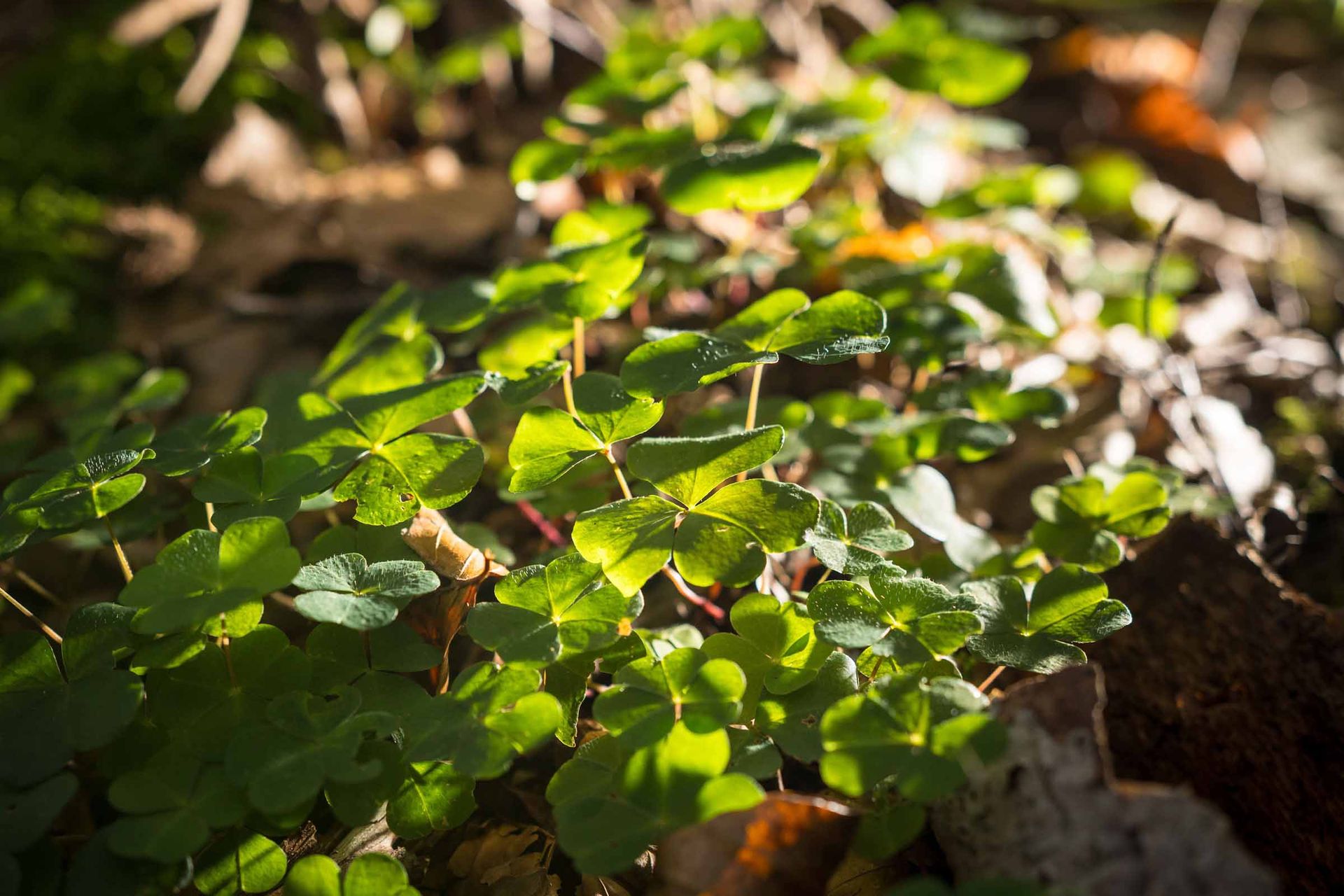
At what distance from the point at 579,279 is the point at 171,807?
99cm

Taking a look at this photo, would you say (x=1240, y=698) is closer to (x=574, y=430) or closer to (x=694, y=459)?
(x=694, y=459)

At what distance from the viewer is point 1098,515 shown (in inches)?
53.4

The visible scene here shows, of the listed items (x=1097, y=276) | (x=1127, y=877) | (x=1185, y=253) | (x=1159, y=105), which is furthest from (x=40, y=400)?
(x=1159, y=105)

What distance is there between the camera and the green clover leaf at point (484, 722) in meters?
1.04

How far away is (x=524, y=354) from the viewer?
158 cm

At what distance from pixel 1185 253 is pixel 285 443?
2.77 meters

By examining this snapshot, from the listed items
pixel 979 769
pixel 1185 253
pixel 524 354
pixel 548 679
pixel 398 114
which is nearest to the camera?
pixel 979 769

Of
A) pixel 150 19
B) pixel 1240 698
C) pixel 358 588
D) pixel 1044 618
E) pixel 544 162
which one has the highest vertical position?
pixel 150 19

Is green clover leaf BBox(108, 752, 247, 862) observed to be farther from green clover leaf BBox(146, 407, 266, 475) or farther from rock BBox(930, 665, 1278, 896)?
rock BBox(930, 665, 1278, 896)

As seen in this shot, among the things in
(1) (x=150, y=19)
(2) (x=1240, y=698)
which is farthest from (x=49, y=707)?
(1) (x=150, y=19)

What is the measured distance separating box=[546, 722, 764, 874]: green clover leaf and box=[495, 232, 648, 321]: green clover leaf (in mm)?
722

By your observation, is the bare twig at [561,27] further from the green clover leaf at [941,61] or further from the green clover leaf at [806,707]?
the green clover leaf at [806,707]

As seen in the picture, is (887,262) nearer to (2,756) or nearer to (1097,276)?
(1097,276)

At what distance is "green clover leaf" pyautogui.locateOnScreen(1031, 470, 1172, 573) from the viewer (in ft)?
4.36
